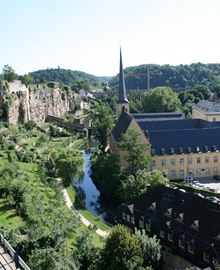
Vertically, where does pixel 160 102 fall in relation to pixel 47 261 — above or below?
above

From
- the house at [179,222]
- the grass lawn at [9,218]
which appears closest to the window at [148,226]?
the house at [179,222]

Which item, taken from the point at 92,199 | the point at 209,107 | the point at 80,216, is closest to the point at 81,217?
the point at 80,216

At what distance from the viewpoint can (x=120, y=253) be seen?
Answer: 21.0 metres

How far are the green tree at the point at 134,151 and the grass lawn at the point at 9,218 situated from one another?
20295 mm

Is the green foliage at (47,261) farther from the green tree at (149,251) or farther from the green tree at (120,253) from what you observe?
the green tree at (149,251)

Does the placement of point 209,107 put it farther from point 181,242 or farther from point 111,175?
point 181,242

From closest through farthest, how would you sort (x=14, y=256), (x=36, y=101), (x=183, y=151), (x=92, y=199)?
(x=14, y=256) → (x=92, y=199) → (x=183, y=151) → (x=36, y=101)

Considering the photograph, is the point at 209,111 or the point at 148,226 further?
the point at 209,111

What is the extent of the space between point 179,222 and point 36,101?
7810cm

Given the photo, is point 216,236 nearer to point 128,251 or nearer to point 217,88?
point 128,251

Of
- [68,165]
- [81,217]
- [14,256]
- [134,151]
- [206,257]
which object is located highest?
[14,256]

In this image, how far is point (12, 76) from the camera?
9481cm

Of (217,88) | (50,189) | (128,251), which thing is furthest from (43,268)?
(217,88)

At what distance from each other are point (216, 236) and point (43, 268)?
13.0 metres
